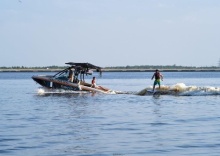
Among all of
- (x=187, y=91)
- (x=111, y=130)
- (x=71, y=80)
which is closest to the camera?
(x=111, y=130)

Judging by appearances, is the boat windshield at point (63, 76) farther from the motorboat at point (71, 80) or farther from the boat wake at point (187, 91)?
the boat wake at point (187, 91)

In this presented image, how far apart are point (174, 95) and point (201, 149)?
25.0m

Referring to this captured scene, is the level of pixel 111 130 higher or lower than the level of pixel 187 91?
lower

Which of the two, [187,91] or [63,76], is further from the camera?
[63,76]

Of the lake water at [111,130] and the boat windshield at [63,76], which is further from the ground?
the boat windshield at [63,76]

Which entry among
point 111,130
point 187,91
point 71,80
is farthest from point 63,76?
point 111,130

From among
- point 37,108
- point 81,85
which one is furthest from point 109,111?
point 81,85

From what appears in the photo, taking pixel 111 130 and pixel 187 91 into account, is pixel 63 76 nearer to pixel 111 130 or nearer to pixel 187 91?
pixel 187 91

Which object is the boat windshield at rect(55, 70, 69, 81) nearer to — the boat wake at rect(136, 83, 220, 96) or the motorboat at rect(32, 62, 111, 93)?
the motorboat at rect(32, 62, 111, 93)

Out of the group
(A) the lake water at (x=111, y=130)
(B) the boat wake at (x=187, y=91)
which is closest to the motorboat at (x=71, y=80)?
(B) the boat wake at (x=187, y=91)

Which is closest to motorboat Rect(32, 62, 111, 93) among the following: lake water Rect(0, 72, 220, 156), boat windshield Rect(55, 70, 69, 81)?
boat windshield Rect(55, 70, 69, 81)

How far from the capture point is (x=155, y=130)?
21406 mm

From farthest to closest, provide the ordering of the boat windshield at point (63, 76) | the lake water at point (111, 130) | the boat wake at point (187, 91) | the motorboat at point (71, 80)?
the boat windshield at point (63, 76) → the motorboat at point (71, 80) → the boat wake at point (187, 91) → the lake water at point (111, 130)

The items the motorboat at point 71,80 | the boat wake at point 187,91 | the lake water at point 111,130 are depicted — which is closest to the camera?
the lake water at point 111,130
